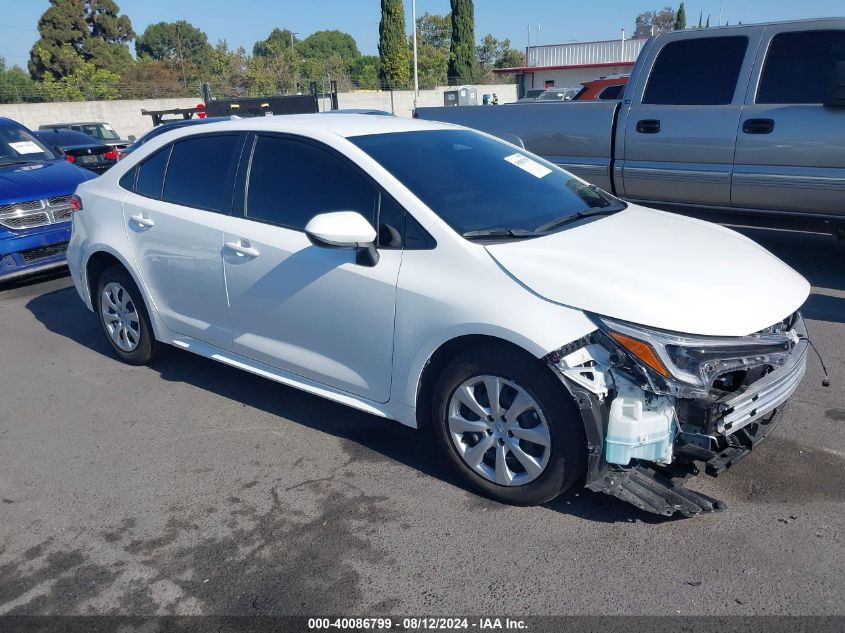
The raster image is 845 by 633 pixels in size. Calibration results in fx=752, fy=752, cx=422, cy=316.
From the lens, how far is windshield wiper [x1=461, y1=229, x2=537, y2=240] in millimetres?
3525

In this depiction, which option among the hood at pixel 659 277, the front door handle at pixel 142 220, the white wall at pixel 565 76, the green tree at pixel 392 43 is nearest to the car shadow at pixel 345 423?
the hood at pixel 659 277

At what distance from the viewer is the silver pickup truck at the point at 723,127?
6375 mm

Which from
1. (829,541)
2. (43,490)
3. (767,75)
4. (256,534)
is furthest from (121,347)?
(767,75)

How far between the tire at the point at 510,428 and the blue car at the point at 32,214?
5.76m

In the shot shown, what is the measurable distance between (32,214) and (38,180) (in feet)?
1.89

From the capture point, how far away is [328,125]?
4.26m

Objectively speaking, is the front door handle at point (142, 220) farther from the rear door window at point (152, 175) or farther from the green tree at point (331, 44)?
the green tree at point (331, 44)

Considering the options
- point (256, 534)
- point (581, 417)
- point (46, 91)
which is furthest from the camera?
point (46, 91)

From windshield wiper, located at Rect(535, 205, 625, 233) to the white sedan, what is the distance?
0.07 feet

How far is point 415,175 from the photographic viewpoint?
3857 millimetres

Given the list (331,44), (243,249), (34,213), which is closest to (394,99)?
→ (34,213)

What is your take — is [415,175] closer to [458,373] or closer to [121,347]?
[458,373]

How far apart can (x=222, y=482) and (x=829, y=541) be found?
278 cm

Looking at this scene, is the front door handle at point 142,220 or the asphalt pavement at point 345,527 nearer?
the asphalt pavement at point 345,527
